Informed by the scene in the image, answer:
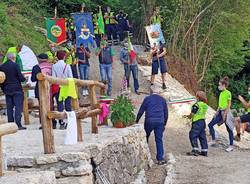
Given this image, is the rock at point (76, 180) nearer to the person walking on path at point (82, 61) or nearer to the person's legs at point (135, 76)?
the person walking on path at point (82, 61)

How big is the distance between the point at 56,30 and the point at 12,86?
8229 millimetres

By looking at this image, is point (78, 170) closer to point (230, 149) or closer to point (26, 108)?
point (26, 108)

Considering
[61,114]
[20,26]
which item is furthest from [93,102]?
[20,26]

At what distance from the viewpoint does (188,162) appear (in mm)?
13492

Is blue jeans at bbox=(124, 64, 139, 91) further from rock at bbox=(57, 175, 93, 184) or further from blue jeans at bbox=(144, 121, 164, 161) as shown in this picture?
rock at bbox=(57, 175, 93, 184)

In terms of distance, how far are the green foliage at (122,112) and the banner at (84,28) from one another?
302 inches

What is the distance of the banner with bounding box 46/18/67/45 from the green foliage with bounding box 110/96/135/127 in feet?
25.7

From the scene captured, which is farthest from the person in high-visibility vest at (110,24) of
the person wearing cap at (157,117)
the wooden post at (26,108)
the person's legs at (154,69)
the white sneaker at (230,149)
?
the person wearing cap at (157,117)

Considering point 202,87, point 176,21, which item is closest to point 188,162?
point 176,21

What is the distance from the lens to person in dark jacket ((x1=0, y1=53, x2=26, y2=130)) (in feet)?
39.5

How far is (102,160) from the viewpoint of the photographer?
9539mm

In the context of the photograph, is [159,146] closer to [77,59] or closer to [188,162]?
[188,162]

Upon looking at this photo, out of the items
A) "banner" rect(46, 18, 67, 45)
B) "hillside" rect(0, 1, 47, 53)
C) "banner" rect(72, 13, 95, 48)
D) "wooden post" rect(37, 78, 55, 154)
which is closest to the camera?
"wooden post" rect(37, 78, 55, 154)

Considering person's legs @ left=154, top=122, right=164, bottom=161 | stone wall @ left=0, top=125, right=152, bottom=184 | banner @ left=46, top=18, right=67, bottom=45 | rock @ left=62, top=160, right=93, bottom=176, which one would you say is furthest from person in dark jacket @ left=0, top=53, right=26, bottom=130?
banner @ left=46, top=18, right=67, bottom=45
